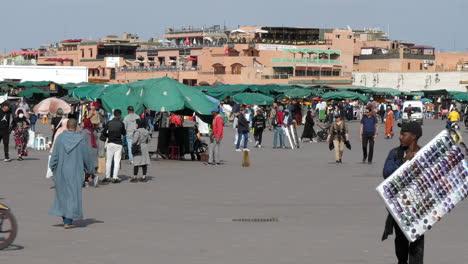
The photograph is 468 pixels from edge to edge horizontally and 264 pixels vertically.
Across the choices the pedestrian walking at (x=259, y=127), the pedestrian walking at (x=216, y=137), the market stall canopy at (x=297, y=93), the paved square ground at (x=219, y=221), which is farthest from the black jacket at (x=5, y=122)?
the market stall canopy at (x=297, y=93)

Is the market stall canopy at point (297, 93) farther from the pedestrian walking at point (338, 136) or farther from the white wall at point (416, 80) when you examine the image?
the pedestrian walking at point (338, 136)

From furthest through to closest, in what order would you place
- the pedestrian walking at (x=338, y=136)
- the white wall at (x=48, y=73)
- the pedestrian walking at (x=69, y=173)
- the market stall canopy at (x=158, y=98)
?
the white wall at (x=48, y=73), the market stall canopy at (x=158, y=98), the pedestrian walking at (x=338, y=136), the pedestrian walking at (x=69, y=173)

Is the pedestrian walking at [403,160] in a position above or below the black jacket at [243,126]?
above

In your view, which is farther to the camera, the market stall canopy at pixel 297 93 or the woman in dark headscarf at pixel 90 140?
the market stall canopy at pixel 297 93

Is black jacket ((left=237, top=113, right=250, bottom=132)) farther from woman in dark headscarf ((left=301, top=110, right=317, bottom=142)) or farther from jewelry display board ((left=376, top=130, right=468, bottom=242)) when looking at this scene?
jewelry display board ((left=376, top=130, right=468, bottom=242))

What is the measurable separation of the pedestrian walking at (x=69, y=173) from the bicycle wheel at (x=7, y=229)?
189 cm

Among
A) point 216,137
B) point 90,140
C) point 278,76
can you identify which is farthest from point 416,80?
point 90,140

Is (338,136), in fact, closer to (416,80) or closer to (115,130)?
(115,130)

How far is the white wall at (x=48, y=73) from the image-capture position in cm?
9669

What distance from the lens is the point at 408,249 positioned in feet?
29.5

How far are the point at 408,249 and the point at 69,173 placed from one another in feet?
17.8

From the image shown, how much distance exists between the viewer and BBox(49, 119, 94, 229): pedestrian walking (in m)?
13.0

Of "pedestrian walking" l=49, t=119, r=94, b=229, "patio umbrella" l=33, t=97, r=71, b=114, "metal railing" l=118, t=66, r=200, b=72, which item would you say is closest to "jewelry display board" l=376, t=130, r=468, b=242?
"pedestrian walking" l=49, t=119, r=94, b=229

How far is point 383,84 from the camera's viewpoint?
343ft
